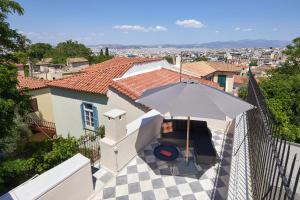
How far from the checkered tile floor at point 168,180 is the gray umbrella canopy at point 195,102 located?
82.3 inches

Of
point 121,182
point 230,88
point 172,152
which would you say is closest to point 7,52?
point 121,182

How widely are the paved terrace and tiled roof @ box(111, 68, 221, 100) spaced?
5.11m

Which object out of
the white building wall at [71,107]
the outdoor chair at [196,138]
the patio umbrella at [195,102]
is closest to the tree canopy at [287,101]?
the outdoor chair at [196,138]

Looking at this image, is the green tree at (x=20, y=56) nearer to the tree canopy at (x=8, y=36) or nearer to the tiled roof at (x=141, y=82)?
the tree canopy at (x=8, y=36)

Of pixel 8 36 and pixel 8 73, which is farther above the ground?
pixel 8 36

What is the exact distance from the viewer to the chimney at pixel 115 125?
220 inches

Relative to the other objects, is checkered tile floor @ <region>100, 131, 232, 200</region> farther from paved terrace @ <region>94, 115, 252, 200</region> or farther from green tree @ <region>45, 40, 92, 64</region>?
green tree @ <region>45, 40, 92, 64</region>

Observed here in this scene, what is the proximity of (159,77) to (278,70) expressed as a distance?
19838mm

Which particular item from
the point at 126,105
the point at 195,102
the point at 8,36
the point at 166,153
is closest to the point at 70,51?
the point at 126,105

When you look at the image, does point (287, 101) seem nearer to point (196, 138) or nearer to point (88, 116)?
point (196, 138)

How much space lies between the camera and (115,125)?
5578mm

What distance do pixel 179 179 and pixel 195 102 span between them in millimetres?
2313

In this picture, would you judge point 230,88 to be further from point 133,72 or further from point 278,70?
point 133,72

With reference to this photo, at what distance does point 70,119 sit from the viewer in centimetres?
1411
